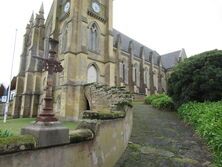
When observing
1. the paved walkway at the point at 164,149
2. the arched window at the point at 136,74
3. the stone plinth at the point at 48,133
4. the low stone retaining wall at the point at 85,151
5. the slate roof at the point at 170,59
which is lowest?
the paved walkway at the point at 164,149

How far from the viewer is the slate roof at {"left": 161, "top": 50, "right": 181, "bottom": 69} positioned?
5742 cm

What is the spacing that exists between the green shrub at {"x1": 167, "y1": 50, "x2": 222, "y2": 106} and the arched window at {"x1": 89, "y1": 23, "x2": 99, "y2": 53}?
1287 cm

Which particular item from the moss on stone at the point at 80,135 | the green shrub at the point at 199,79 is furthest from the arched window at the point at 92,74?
the moss on stone at the point at 80,135

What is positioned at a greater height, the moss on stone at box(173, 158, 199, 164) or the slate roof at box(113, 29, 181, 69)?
the slate roof at box(113, 29, 181, 69)

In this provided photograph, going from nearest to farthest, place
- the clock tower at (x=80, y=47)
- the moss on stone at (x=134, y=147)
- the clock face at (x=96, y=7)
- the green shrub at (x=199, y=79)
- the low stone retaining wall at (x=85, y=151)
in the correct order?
the low stone retaining wall at (x=85, y=151) < the moss on stone at (x=134, y=147) < the green shrub at (x=199, y=79) < the clock tower at (x=80, y=47) < the clock face at (x=96, y=7)

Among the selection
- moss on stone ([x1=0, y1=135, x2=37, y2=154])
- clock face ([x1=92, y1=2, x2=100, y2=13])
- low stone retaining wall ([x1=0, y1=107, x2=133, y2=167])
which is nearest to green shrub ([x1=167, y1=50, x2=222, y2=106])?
low stone retaining wall ([x1=0, y1=107, x2=133, y2=167])

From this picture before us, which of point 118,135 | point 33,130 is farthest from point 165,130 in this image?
point 33,130

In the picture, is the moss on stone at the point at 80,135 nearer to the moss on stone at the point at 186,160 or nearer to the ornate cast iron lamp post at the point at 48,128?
the ornate cast iron lamp post at the point at 48,128

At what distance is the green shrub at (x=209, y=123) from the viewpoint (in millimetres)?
6457

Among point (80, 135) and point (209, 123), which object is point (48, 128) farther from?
point (209, 123)

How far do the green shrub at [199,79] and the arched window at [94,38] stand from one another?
1287 cm

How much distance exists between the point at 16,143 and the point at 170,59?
59646 millimetres

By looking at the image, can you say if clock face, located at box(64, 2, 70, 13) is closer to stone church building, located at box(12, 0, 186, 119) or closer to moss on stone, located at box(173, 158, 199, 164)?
stone church building, located at box(12, 0, 186, 119)

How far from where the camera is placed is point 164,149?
743cm
